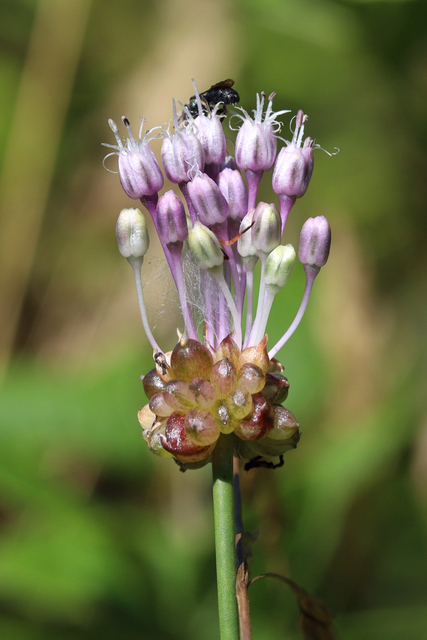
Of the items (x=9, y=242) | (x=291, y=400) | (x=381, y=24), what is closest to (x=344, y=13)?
(x=381, y=24)

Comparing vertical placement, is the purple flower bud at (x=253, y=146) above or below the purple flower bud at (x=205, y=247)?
above

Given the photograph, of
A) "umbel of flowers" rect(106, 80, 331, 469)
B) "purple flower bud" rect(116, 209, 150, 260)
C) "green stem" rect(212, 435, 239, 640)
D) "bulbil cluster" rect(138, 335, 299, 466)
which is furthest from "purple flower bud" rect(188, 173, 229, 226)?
"green stem" rect(212, 435, 239, 640)

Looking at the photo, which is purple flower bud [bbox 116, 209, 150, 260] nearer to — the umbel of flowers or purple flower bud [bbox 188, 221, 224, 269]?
the umbel of flowers

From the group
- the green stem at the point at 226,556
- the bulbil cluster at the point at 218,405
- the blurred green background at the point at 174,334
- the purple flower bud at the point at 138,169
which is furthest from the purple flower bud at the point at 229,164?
the green stem at the point at 226,556

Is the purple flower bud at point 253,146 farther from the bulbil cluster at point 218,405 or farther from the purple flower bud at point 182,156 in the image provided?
the bulbil cluster at point 218,405

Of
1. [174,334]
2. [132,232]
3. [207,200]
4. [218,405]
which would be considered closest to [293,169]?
[207,200]

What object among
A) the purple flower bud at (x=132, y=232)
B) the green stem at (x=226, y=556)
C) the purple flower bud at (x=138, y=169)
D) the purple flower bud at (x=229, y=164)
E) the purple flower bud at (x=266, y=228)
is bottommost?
the green stem at (x=226, y=556)
